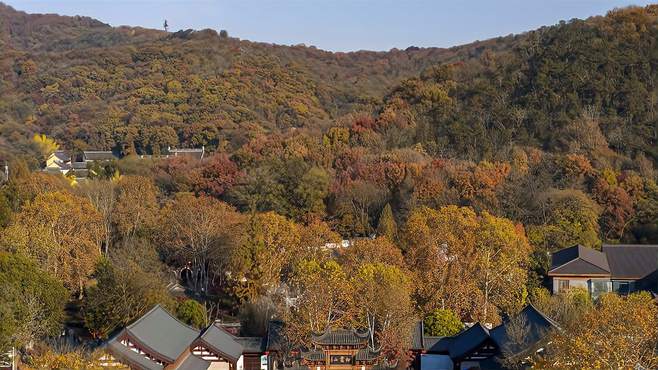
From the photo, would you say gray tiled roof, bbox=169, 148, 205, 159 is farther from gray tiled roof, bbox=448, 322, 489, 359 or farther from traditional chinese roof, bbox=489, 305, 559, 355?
traditional chinese roof, bbox=489, 305, 559, 355

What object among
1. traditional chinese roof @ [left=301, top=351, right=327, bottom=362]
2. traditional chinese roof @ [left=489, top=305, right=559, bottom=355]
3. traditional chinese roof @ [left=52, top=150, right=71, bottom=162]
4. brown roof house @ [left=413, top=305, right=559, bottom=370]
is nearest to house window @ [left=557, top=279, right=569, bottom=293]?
brown roof house @ [left=413, top=305, right=559, bottom=370]

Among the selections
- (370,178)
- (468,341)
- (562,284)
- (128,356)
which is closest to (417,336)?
(468,341)

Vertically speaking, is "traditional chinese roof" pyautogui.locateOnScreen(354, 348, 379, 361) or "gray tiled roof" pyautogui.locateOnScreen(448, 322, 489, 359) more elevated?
"gray tiled roof" pyautogui.locateOnScreen(448, 322, 489, 359)

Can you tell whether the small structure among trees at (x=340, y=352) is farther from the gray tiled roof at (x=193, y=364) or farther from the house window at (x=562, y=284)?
the house window at (x=562, y=284)

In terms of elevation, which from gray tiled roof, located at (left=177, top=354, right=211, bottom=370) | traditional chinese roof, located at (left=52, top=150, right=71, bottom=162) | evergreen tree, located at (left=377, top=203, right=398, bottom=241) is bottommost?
gray tiled roof, located at (left=177, top=354, right=211, bottom=370)

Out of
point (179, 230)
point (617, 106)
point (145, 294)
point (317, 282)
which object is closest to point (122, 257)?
point (179, 230)

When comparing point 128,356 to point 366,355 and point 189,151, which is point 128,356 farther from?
point 189,151

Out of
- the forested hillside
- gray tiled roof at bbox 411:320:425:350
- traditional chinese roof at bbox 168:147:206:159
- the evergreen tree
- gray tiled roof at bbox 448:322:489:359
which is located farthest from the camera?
traditional chinese roof at bbox 168:147:206:159
